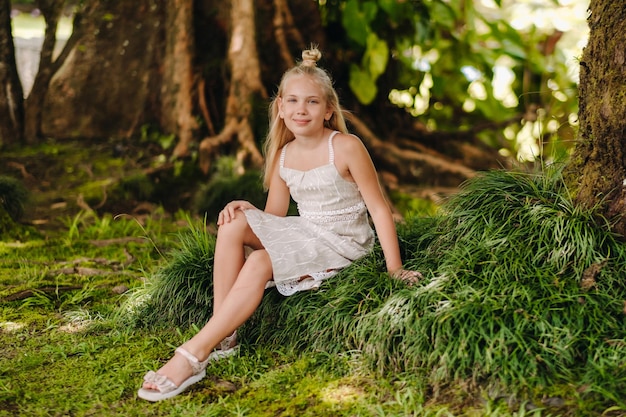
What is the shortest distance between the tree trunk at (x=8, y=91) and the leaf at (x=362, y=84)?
2562 mm

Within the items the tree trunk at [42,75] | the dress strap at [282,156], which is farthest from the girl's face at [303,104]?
the tree trunk at [42,75]

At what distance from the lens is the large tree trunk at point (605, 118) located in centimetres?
248

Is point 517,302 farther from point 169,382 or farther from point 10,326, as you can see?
point 10,326

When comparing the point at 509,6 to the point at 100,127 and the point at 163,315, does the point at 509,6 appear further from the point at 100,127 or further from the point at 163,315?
the point at 163,315

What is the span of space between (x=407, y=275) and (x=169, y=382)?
95 centimetres

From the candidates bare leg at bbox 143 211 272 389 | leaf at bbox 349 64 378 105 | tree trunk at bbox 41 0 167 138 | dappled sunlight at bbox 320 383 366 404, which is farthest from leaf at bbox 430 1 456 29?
dappled sunlight at bbox 320 383 366 404

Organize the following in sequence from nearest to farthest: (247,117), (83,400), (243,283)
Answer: (83,400), (243,283), (247,117)

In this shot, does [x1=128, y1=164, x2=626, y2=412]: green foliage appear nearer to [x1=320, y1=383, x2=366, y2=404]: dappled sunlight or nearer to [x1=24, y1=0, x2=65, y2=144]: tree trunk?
[x1=320, y1=383, x2=366, y2=404]: dappled sunlight

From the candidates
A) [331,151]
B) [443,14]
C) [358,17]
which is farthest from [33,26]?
[331,151]

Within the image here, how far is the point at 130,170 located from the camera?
5.41 meters

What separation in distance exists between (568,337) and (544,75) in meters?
4.77

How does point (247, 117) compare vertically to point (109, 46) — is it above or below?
below

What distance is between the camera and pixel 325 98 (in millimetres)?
2898

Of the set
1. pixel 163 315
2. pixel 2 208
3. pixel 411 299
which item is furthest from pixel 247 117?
pixel 411 299
